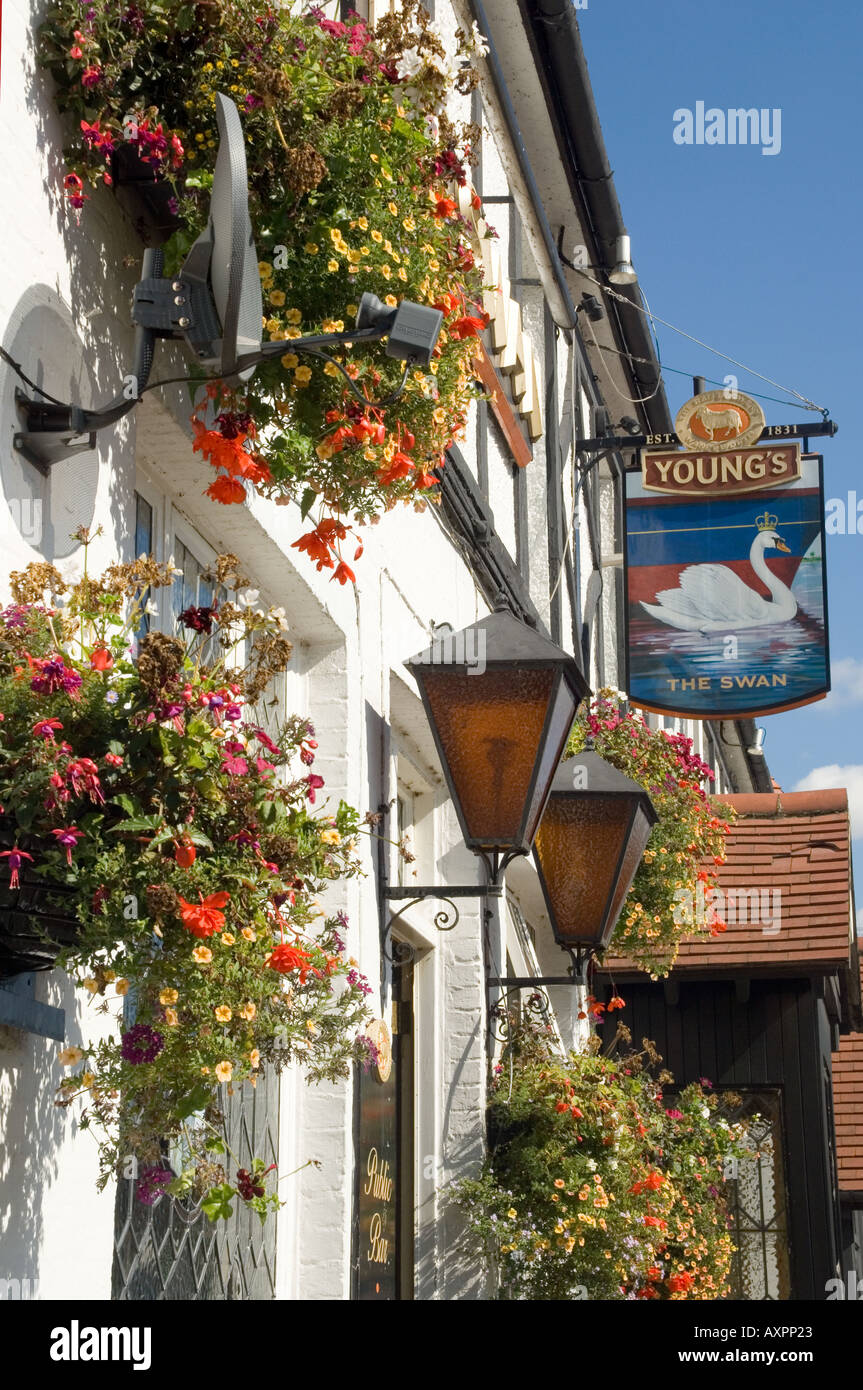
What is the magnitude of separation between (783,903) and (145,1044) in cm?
793

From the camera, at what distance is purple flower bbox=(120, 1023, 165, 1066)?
2.40 metres

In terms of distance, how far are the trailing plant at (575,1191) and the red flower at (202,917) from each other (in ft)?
12.0

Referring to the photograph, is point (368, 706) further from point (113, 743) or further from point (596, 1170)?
point (113, 743)

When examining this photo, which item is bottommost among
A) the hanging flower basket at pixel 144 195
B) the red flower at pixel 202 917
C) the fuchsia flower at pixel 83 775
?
the red flower at pixel 202 917

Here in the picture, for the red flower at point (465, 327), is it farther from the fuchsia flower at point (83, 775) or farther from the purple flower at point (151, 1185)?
the purple flower at point (151, 1185)

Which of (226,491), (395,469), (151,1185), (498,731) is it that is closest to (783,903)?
(498,731)

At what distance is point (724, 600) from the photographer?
9023 mm

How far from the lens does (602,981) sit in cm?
1058

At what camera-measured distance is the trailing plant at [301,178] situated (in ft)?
9.87

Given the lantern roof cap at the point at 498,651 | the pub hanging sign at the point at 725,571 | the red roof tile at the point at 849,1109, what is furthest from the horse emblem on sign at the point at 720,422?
the red roof tile at the point at 849,1109

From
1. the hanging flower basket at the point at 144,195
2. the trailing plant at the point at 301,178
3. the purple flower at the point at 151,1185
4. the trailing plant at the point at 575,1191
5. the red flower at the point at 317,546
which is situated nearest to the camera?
the purple flower at the point at 151,1185

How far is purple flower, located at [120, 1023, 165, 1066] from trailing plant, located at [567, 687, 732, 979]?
549 cm

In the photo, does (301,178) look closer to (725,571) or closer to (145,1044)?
(145,1044)

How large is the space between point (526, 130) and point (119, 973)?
8029 millimetres
